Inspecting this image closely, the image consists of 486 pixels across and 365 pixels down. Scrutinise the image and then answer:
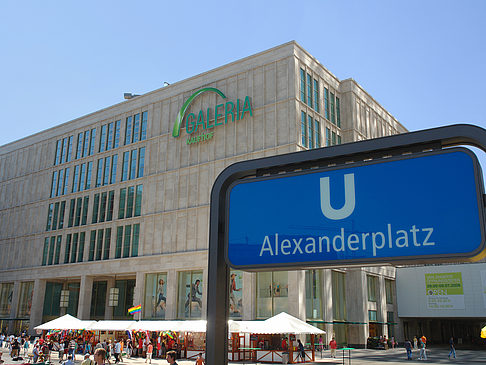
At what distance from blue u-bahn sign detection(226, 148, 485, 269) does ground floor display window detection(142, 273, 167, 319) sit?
4574cm

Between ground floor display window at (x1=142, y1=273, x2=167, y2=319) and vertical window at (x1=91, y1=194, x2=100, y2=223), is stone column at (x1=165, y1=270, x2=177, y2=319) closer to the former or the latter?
ground floor display window at (x1=142, y1=273, x2=167, y2=319)

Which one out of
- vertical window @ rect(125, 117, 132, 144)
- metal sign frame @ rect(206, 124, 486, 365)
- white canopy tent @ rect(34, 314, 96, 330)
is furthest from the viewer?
vertical window @ rect(125, 117, 132, 144)

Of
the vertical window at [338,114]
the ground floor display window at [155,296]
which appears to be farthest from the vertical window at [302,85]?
the ground floor display window at [155,296]

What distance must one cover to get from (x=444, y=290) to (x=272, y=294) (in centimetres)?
2011

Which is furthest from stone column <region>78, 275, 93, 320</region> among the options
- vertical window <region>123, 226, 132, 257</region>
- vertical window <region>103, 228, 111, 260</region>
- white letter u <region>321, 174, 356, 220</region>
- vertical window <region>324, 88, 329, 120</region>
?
white letter u <region>321, 174, 356, 220</region>

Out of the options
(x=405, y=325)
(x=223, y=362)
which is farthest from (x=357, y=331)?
(x=223, y=362)

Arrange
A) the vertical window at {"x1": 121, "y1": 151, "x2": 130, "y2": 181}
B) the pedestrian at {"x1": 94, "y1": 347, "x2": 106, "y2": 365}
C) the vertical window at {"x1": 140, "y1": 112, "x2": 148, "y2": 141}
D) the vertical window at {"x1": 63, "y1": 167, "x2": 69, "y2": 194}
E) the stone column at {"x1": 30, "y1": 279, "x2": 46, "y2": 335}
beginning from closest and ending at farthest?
the pedestrian at {"x1": 94, "y1": 347, "x2": 106, "y2": 365}, the vertical window at {"x1": 140, "y1": 112, "x2": 148, "y2": 141}, the vertical window at {"x1": 121, "y1": 151, "x2": 130, "y2": 181}, the stone column at {"x1": 30, "y1": 279, "x2": 46, "y2": 335}, the vertical window at {"x1": 63, "y1": 167, "x2": 69, "y2": 194}

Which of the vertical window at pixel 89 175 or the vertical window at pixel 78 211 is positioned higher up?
→ the vertical window at pixel 89 175

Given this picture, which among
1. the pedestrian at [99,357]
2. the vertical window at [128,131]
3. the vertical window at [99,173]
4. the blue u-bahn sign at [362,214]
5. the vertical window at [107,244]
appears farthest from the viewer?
the vertical window at [99,173]

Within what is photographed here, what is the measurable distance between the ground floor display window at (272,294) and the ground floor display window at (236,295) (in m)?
1.64

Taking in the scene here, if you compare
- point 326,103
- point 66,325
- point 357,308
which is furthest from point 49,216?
point 357,308

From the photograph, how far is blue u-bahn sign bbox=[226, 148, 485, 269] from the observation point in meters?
3.84

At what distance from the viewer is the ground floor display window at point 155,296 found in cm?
4875

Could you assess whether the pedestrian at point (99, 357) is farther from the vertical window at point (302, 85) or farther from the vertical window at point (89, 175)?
the vertical window at point (89, 175)
